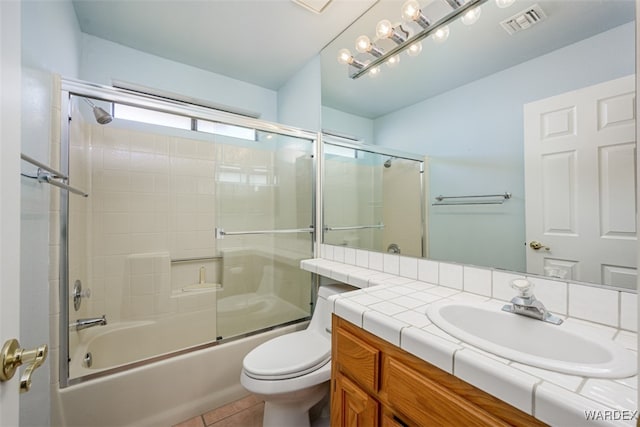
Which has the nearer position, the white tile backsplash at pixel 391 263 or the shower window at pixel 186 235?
the white tile backsplash at pixel 391 263

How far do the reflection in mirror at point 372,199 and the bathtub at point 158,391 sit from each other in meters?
1.04

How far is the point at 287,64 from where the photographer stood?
216cm

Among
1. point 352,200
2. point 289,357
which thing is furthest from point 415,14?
point 289,357

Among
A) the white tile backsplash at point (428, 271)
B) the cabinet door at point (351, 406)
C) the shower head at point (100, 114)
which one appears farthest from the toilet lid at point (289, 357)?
the shower head at point (100, 114)

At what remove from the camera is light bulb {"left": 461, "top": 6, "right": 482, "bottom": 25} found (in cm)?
114

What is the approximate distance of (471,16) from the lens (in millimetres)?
1158

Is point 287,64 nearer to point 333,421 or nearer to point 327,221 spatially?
point 327,221

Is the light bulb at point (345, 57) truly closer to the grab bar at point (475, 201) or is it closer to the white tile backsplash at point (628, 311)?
the grab bar at point (475, 201)

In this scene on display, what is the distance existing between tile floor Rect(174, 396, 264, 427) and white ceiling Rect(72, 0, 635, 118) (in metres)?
1.97

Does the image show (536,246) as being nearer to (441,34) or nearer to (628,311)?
(628,311)

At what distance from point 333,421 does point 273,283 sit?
1.26 meters

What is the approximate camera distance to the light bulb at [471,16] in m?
1.14

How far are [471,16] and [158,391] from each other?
98.1 inches

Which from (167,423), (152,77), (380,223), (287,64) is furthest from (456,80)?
(167,423)
